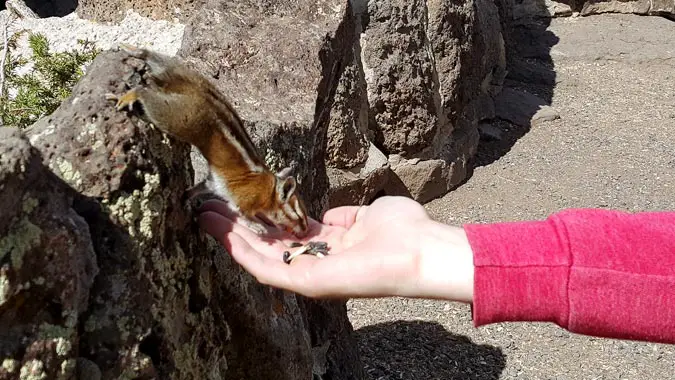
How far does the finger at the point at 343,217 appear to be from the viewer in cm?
230

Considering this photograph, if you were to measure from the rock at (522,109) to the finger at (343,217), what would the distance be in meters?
5.14

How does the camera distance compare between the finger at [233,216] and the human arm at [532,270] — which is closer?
the human arm at [532,270]

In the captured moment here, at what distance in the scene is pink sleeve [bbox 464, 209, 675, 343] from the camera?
1.67 m

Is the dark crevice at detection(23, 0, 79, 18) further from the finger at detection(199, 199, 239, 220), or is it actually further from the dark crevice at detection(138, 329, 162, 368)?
the dark crevice at detection(138, 329, 162, 368)

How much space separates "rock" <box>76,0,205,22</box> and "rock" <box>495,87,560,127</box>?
463 cm

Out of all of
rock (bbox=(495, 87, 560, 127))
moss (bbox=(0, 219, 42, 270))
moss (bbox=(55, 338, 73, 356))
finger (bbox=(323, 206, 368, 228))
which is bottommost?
rock (bbox=(495, 87, 560, 127))

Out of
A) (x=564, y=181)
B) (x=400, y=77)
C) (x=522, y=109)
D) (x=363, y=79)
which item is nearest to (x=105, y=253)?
(x=363, y=79)

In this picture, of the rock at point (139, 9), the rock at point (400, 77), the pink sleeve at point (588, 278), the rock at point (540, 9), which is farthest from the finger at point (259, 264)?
the rock at point (540, 9)

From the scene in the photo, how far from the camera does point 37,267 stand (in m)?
1.40

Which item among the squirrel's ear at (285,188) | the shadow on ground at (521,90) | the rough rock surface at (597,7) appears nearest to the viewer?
the squirrel's ear at (285,188)

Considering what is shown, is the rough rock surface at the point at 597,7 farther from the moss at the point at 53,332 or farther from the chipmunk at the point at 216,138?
the moss at the point at 53,332

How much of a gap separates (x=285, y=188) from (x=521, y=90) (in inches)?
232

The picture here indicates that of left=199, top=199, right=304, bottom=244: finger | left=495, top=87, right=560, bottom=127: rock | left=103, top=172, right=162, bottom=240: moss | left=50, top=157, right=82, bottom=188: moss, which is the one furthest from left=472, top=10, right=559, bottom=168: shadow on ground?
left=50, top=157, right=82, bottom=188: moss

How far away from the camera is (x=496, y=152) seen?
6.78 meters
